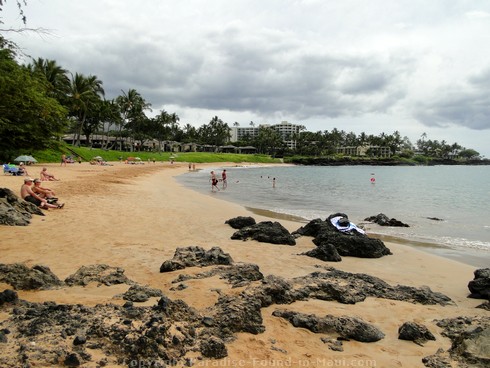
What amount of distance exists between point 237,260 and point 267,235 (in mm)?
2533

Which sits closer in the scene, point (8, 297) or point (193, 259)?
point (8, 297)

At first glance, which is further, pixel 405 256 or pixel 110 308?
pixel 405 256

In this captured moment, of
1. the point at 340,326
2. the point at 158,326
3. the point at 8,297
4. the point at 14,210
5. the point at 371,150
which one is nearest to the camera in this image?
the point at 158,326

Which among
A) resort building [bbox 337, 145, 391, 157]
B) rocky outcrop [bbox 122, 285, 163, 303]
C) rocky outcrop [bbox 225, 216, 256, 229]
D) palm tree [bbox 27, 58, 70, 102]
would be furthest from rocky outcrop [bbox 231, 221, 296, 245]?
resort building [bbox 337, 145, 391, 157]

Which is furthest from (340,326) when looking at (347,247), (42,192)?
(42,192)

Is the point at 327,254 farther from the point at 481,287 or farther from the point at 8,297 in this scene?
the point at 8,297

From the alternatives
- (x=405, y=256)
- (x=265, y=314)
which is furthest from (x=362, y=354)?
(x=405, y=256)

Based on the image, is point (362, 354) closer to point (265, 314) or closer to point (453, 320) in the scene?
point (265, 314)

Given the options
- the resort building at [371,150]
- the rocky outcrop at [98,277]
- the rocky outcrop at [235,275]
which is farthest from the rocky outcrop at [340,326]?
the resort building at [371,150]

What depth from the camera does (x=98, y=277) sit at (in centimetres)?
613

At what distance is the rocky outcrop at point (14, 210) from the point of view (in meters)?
10.1

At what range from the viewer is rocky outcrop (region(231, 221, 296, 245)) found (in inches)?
424

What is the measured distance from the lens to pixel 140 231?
36.6 ft

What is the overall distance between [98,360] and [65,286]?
2849 mm
